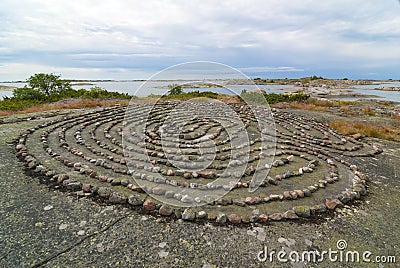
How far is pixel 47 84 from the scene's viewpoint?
1042 inches

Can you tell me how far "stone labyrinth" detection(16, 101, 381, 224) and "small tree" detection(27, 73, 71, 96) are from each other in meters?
20.1

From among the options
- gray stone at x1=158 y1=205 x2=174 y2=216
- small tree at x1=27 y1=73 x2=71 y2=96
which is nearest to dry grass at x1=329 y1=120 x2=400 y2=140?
gray stone at x1=158 y1=205 x2=174 y2=216

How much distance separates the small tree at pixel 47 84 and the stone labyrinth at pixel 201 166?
2008cm

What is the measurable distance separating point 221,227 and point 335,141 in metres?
6.77

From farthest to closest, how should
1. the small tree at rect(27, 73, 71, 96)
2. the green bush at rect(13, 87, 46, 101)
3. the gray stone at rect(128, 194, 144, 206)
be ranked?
1. the small tree at rect(27, 73, 71, 96)
2. the green bush at rect(13, 87, 46, 101)
3. the gray stone at rect(128, 194, 144, 206)

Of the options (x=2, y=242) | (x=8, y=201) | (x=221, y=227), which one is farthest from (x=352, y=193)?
(x=8, y=201)

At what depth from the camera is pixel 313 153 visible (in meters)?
7.00

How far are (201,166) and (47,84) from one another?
2735 centimetres

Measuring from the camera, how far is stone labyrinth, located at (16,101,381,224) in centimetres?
421

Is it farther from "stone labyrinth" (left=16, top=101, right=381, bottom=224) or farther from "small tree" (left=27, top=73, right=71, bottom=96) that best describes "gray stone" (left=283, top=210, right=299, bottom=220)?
"small tree" (left=27, top=73, right=71, bottom=96)

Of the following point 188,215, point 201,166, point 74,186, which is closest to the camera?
point 188,215

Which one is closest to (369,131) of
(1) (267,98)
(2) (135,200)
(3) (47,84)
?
(2) (135,200)

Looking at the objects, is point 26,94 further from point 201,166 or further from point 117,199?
point 117,199

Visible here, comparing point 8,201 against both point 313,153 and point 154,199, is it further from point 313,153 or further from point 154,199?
point 313,153
